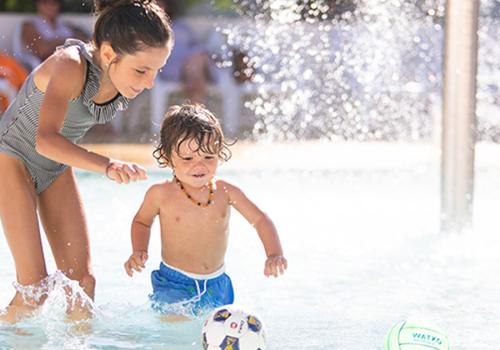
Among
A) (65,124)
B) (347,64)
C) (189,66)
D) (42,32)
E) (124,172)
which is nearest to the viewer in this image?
(124,172)

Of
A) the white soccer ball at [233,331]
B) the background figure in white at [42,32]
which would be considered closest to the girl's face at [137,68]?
the white soccer ball at [233,331]

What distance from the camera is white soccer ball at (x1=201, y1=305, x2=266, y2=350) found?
343 centimetres

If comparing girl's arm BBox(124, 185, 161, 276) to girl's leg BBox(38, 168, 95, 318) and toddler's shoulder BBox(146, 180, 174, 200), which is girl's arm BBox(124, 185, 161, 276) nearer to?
toddler's shoulder BBox(146, 180, 174, 200)

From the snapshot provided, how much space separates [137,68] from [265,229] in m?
0.77

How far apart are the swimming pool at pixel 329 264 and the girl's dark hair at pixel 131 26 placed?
94cm

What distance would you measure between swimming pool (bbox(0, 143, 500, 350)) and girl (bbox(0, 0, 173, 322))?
22 centimetres

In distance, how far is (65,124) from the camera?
4.08m

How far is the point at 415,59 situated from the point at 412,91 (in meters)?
0.39

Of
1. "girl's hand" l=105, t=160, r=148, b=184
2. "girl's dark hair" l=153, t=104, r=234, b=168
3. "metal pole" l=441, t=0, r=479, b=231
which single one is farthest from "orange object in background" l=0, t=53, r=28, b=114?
"girl's hand" l=105, t=160, r=148, b=184

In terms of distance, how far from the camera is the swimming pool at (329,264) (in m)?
3.84

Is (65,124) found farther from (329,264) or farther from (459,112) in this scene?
(459,112)

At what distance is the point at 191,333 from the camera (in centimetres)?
386

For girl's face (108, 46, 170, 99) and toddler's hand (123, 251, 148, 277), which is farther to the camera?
toddler's hand (123, 251, 148, 277)

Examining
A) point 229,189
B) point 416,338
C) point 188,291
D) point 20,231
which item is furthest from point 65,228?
point 416,338
